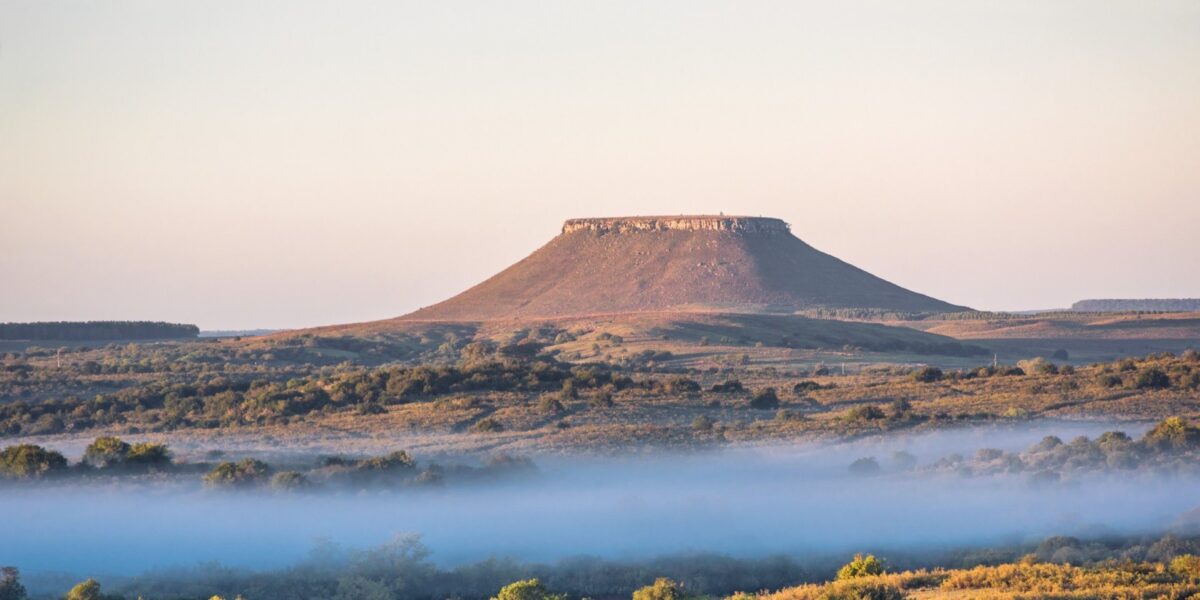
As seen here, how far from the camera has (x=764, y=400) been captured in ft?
164

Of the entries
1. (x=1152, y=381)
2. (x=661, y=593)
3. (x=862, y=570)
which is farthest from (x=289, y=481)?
(x=1152, y=381)

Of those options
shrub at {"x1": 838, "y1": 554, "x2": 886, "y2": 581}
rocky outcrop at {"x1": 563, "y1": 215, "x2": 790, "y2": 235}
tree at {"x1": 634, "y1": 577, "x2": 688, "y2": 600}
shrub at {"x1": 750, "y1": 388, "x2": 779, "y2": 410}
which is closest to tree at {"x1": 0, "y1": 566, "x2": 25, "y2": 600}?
tree at {"x1": 634, "y1": 577, "x2": 688, "y2": 600}

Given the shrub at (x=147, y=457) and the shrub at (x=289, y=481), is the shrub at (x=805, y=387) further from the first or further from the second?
the shrub at (x=147, y=457)

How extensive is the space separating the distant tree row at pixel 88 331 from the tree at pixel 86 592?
302ft

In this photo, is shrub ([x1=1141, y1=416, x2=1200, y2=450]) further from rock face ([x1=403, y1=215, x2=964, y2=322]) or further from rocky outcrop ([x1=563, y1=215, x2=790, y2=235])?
rocky outcrop ([x1=563, y1=215, x2=790, y2=235])

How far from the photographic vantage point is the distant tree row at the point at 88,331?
11450 cm

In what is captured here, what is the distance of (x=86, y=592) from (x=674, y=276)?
113 metres

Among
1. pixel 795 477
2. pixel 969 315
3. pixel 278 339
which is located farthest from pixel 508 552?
pixel 969 315

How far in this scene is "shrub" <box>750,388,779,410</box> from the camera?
163ft

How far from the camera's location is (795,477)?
3669 centimetres

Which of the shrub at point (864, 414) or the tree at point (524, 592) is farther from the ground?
the shrub at point (864, 414)

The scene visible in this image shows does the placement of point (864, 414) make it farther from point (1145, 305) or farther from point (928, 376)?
point (1145, 305)

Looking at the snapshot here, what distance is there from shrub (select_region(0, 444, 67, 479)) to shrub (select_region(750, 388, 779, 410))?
21.9 metres

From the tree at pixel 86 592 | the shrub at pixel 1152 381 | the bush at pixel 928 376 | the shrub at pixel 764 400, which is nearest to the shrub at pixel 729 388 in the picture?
the shrub at pixel 764 400
